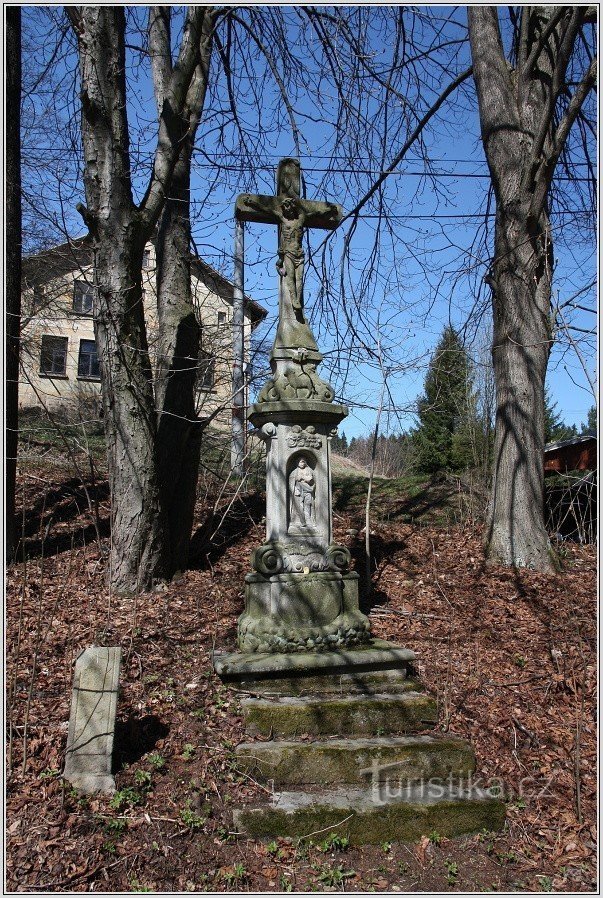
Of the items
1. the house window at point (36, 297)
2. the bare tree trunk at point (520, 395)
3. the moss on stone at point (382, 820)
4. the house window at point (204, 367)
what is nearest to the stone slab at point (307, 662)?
the moss on stone at point (382, 820)

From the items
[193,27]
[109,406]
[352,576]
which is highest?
[193,27]

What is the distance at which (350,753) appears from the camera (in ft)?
13.9

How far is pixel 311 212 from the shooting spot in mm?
6039

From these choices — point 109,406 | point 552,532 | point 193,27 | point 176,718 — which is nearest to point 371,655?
point 176,718

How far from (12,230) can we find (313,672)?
20.1ft

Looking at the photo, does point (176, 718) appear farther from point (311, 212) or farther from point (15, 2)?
point (15, 2)

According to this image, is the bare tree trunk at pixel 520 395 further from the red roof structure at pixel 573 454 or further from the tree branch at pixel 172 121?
the tree branch at pixel 172 121

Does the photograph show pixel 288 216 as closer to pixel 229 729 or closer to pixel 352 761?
pixel 229 729

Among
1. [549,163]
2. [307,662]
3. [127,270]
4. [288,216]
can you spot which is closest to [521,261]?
[549,163]

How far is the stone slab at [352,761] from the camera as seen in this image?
13.6 feet

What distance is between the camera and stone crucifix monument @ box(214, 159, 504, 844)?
3.97 meters

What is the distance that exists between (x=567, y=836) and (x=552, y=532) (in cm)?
543

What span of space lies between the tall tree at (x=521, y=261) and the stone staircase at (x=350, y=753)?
11.0 feet

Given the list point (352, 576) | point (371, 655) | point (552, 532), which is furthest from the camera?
point (552, 532)
